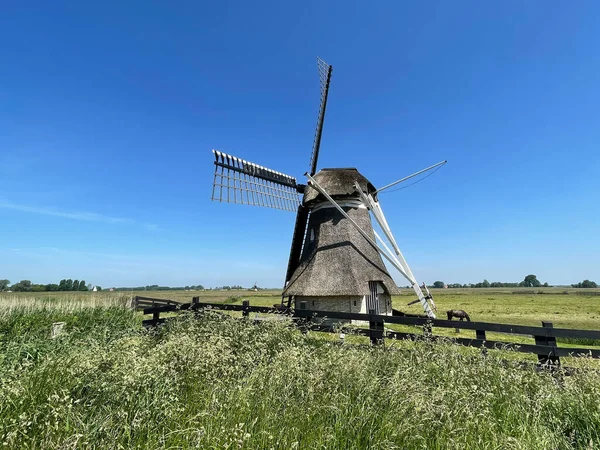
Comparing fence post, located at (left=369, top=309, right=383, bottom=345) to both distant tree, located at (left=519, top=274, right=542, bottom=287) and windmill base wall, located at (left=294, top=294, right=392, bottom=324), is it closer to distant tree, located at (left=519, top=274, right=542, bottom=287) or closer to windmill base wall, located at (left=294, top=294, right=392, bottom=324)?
windmill base wall, located at (left=294, top=294, right=392, bottom=324)

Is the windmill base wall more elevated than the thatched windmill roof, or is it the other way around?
the thatched windmill roof

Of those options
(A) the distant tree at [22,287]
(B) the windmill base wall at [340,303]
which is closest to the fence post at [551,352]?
(B) the windmill base wall at [340,303]

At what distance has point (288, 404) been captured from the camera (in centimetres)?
285

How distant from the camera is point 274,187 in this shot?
16.0 m

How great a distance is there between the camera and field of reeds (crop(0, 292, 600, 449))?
7.81 feet

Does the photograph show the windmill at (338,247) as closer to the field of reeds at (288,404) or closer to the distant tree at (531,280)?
the field of reeds at (288,404)

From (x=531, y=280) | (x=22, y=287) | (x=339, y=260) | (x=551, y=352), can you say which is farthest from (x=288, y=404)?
(x=531, y=280)

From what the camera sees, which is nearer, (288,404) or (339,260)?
(288,404)

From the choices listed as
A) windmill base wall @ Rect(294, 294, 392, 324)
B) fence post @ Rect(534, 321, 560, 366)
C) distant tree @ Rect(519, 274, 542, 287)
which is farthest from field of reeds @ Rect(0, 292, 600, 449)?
distant tree @ Rect(519, 274, 542, 287)

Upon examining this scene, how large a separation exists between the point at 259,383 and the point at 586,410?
337 cm

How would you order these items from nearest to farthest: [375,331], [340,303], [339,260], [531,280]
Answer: [375,331] < [340,303] < [339,260] < [531,280]

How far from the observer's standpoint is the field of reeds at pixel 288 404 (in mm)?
2381

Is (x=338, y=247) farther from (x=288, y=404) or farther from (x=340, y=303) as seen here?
(x=288, y=404)

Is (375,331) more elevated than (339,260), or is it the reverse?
(339,260)
